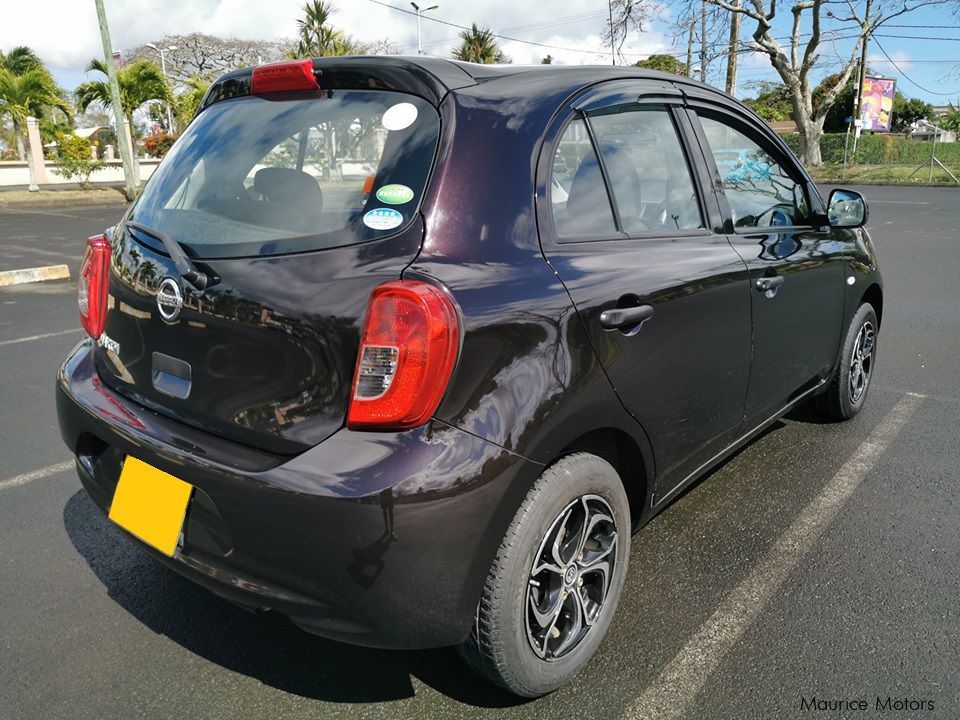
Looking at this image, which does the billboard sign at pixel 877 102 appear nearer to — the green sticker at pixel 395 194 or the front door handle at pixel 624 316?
the front door handle at pixel 624 316

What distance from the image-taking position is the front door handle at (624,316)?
2.06 m

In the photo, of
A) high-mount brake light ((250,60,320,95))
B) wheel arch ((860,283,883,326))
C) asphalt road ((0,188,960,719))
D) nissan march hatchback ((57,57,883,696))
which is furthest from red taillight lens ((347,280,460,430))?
wheel arch ((860,283,883,326))

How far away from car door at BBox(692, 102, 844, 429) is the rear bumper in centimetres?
144

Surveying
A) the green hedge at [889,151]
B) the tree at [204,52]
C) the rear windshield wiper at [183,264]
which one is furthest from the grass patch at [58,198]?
the tree at [204,52]

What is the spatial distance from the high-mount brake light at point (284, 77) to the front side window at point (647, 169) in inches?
32.3

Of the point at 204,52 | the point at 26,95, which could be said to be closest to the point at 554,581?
the point at 26,95

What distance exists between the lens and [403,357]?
1692mm

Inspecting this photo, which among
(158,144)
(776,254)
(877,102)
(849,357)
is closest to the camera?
(776,254)

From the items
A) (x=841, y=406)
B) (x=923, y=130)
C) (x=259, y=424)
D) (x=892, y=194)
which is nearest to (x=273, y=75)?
(x=259, y=424)

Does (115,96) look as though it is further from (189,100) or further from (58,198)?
(189,100)

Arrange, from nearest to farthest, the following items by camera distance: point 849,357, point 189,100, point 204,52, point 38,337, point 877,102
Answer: point 849,357
point 38,337
point 189,100
point 877,102
point 204,52

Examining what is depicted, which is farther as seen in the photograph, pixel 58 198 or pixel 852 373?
pixel 58 198

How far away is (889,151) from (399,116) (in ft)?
146

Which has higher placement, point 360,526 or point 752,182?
point 752,182
